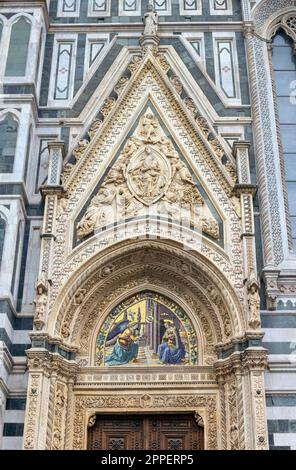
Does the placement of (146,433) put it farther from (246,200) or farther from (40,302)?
(246,200)

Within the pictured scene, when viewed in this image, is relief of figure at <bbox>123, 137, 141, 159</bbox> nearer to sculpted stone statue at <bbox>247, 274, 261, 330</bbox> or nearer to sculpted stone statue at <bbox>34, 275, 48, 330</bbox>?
sculpted stone statue at <bbox>34, 275, 48, 330</bbox>

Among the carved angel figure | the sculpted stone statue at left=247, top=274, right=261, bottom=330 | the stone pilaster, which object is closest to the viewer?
the stone pilaster

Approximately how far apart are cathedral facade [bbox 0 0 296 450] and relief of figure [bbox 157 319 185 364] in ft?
0.09

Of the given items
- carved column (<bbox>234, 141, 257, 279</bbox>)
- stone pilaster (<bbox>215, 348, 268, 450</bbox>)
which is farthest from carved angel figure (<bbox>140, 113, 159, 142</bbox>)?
stone pilaster (<bbox>215, 348, 268, 450</bbox>)

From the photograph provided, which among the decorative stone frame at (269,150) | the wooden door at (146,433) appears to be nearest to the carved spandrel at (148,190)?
the decorative stone frame at (269,150)

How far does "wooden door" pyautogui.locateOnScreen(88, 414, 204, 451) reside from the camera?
1389 cm

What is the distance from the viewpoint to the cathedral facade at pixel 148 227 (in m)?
13.9

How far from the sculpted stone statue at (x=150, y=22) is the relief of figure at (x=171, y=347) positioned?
23.1 feet

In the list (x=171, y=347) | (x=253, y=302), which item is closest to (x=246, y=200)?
(x=253, y=302)

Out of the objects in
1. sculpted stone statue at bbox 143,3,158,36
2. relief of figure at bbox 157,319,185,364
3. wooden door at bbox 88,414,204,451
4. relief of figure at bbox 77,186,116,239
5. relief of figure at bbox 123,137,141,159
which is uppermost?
sculpted stone statue at bbox 143,3,158,36

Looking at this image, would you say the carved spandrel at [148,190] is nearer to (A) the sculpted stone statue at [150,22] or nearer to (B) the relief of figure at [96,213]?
(B) the relief of figure at [96,213]

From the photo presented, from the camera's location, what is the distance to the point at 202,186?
15.7 m
